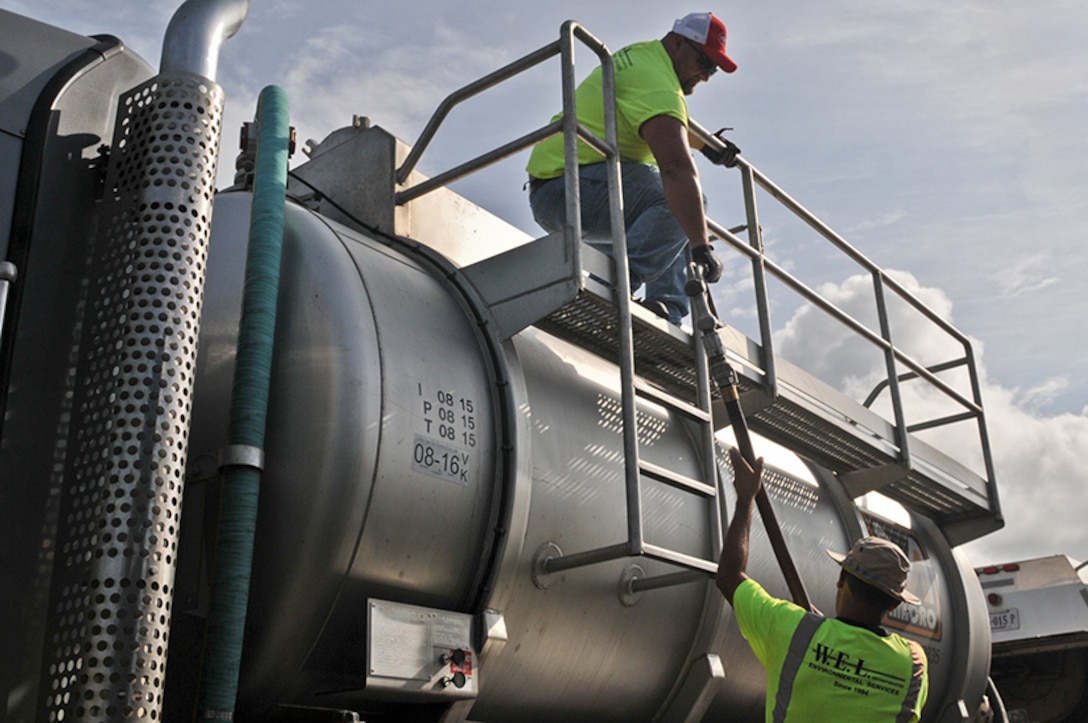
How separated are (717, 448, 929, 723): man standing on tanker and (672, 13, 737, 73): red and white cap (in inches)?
117

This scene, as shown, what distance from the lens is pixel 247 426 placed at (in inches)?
149

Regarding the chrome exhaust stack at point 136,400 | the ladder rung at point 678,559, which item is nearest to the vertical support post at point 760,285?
the ladder rung at point 678,559

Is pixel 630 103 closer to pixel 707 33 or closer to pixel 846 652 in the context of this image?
pixel 707 33

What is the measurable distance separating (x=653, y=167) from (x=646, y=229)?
1.23 ft

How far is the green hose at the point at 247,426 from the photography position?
3531 mm

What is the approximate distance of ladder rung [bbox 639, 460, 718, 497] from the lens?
4.64m

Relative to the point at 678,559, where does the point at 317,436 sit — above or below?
above

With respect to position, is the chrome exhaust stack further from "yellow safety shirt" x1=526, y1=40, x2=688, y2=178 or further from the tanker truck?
"yellow safety shirt" x1=526, y1=40, x2=688, y2=178

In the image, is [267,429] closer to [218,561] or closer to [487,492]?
[218,561]

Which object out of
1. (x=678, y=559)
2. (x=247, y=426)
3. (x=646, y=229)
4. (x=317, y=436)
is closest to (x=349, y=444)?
(x=317, y=436)

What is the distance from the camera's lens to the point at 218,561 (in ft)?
11.9

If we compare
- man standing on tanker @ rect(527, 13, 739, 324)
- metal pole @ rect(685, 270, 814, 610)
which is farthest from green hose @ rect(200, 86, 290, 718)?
metal pole @ rect(685, 270, 814, 610)

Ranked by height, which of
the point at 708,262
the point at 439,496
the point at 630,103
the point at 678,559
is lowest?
the point at 678,559

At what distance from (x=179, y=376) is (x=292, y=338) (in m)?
0.67
